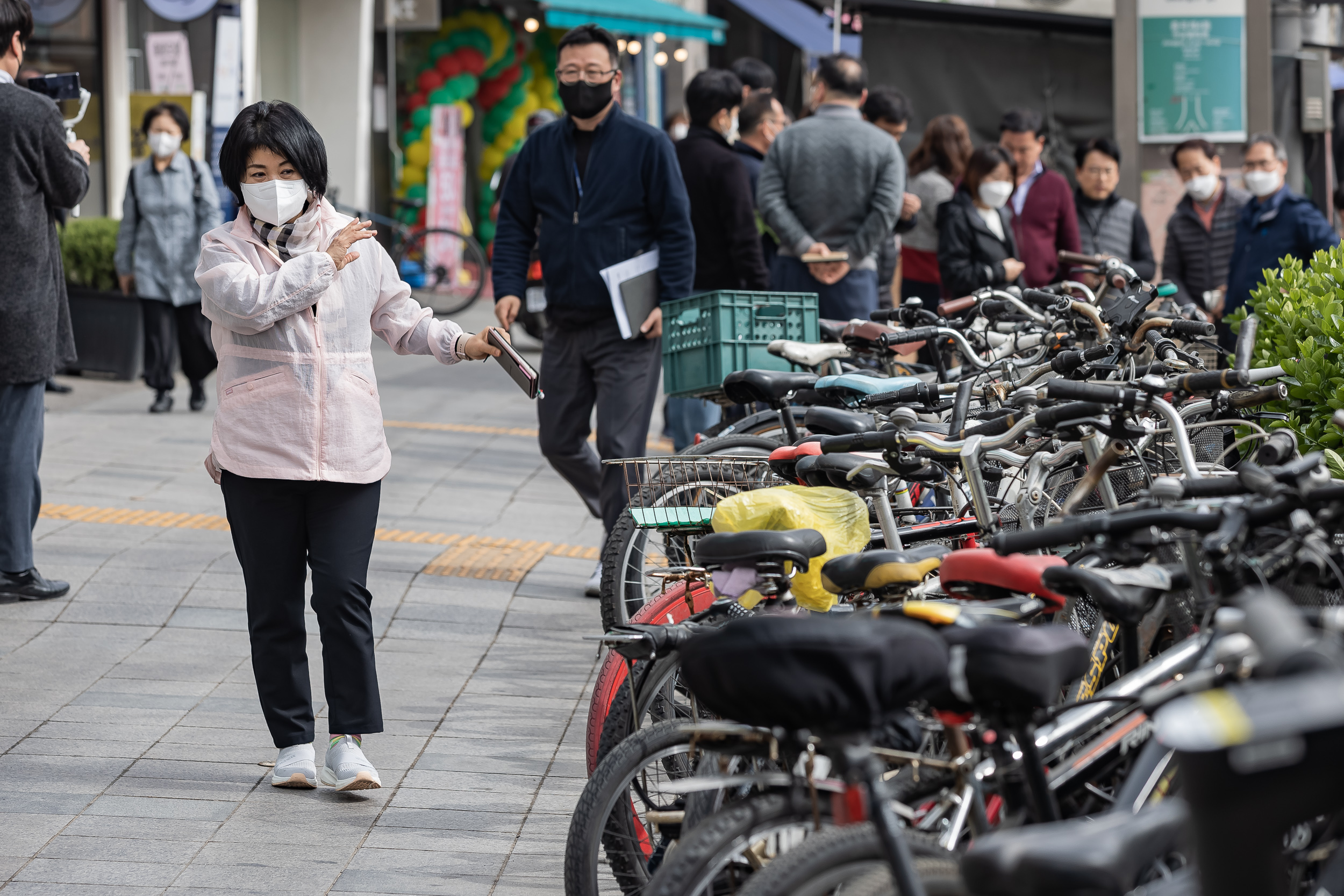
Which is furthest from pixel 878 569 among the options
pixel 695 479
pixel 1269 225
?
pixel 1269 225

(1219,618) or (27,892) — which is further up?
(1219,618)

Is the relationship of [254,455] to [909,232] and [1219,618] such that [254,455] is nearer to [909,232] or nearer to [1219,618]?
[1219,618]

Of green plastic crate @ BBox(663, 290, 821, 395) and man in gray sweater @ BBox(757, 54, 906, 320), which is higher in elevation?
man in gray sweater @ BBox(757, 54, 906, 320)

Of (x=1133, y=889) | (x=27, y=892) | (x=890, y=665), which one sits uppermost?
(x=890, y=665)

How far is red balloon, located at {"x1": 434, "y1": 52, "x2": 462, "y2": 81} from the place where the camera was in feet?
65.9

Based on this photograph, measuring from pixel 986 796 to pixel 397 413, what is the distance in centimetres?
944

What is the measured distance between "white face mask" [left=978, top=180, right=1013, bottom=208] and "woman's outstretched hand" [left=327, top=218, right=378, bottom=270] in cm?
493

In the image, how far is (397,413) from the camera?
11.6 m

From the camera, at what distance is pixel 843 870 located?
2.22 metres

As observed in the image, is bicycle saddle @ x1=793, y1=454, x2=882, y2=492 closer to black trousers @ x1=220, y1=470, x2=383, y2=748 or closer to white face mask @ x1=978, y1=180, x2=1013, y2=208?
black trousers @ x1=220, y1=470, x2=383, y2=748

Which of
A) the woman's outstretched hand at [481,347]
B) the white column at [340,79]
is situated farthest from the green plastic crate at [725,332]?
the white column at [340,79]

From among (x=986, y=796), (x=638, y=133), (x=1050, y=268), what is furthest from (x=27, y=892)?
(x=1050, y=268)

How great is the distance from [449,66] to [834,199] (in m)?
13.3

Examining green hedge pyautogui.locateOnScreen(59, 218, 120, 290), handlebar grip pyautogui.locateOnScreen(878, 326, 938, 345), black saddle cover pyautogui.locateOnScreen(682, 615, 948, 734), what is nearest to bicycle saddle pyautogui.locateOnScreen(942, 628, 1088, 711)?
black saddle cover pyautogui.locateOnScreen(682, 615, 948, 734)
